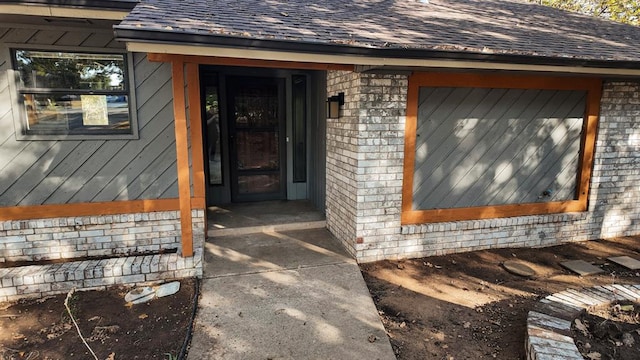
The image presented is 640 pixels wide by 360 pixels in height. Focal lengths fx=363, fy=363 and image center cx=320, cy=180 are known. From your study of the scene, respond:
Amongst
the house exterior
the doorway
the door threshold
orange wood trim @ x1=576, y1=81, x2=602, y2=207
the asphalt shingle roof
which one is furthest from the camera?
the doorway

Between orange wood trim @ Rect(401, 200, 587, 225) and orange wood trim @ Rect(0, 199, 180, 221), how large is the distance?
2.83 meters

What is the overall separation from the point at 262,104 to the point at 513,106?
12.0ft

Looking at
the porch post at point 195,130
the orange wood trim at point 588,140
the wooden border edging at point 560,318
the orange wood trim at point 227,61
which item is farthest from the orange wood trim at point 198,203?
the orange wood trim at point 588,140

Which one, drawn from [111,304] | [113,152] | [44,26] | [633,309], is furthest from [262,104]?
[633,309]

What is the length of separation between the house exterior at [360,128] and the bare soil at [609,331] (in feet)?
5.39

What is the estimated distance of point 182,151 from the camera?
11.2 feet

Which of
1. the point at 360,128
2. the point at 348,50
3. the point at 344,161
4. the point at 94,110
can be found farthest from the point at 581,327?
the point at 94,110

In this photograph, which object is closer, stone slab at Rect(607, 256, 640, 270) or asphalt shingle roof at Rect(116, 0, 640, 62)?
asphalt shingle roof at Rect(116, 0, 640, 62)

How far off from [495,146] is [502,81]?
76cm

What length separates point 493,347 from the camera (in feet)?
8.83

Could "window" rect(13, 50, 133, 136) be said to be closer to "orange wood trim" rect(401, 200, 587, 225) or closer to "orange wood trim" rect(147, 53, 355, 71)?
"orange wood trim" rect(147, 53, 355, 71)

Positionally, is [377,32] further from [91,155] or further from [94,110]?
[91,155]

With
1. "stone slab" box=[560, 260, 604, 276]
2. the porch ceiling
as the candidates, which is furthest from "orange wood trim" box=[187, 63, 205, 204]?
"stone slab" box=[560, 260, 604, 276]

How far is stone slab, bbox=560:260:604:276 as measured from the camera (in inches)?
154
